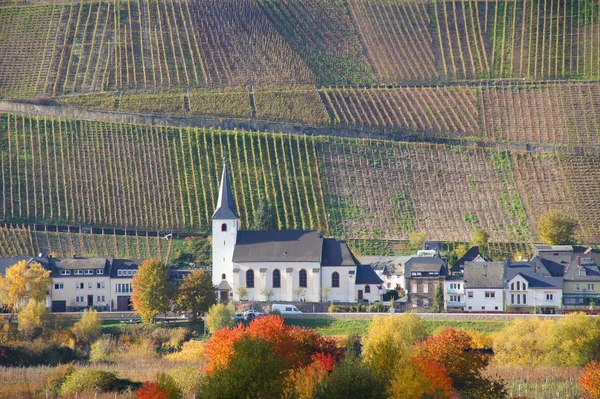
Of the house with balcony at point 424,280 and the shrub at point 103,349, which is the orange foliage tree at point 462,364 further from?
the house with balcony at point 424,280

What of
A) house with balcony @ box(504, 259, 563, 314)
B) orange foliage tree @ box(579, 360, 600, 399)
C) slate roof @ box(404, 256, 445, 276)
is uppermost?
slate roof @ box(404, 256, 445, 276)

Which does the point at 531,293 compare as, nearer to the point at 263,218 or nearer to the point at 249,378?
the point at 263,218

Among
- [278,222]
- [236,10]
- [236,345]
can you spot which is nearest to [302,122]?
[278,222]

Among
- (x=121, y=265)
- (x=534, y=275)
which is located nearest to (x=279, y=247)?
(x=121, y=265)

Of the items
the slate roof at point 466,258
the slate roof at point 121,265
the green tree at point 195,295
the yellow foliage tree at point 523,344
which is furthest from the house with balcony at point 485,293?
the slate roof at point 121,265

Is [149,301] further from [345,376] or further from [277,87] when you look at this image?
[277,87]

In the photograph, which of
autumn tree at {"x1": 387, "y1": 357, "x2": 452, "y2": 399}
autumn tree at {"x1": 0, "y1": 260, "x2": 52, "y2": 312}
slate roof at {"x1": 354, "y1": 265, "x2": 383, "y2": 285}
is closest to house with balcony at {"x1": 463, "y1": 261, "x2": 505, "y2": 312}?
slate roof at {"x1": 354, "y1": 265, "x2": 383, "y2": 285}

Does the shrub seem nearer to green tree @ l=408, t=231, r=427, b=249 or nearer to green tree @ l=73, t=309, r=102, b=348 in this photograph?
green tree @ l=73, t=309, r=102, b=348
